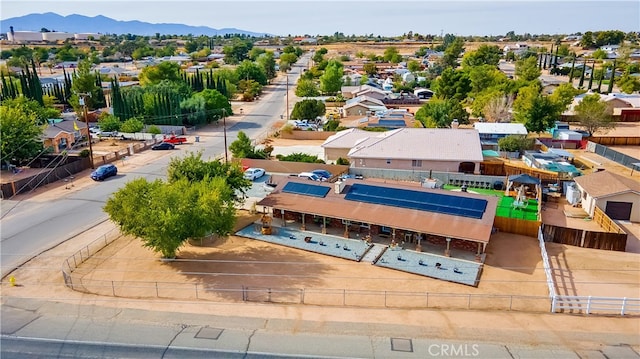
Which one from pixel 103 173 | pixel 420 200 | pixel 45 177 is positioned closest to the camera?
pixel 420 200

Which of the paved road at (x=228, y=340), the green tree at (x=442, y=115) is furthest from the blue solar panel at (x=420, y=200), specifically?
the green tree at (x=442, y=115)

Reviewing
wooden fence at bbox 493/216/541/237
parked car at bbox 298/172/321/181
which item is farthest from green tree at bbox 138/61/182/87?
wooden fence at bbox 493/216/541/237

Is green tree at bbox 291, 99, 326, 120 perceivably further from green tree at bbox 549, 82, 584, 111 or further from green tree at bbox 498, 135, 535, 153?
green tree at bbox 549, 82, 584, 111

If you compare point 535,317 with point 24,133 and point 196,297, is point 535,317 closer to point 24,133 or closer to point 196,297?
point 196,297

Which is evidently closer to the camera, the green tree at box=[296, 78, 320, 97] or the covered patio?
the covered patio

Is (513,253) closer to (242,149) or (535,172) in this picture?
(535,172)

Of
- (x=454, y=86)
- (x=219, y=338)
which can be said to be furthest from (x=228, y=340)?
(x=454, y=86)
